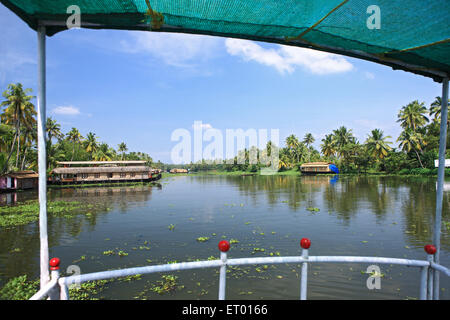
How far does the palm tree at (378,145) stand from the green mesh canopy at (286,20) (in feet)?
192

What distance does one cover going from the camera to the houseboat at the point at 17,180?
3177 centimetres

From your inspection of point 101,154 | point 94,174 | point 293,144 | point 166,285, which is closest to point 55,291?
point 166,285

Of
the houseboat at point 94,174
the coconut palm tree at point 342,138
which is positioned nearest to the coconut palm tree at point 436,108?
the coconut palm tree at point 342,138

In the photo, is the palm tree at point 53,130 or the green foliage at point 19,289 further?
the palm tree at point 53,130

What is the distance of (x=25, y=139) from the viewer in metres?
37.9

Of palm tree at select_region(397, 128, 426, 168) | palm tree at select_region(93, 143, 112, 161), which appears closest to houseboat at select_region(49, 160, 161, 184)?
palm tree at select_region(93, 143, 112, 161)

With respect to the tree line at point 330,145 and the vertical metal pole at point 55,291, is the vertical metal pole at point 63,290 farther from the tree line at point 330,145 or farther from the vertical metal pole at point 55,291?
the tree line at point 330,145

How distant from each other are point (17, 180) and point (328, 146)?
6703cm

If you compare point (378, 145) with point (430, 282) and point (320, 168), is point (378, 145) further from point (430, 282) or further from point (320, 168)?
point (430, 282)

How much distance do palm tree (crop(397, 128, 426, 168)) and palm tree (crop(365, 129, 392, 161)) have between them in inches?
147

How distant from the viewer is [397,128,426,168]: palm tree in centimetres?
4696

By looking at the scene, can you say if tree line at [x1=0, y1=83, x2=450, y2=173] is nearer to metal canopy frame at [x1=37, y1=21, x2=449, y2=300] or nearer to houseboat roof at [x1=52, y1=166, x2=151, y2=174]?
houseboat roof at [x1=52, y1=166, x2=151, y2=174]

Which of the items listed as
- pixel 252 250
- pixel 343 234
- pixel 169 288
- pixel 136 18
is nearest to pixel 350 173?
pixel 343 234
